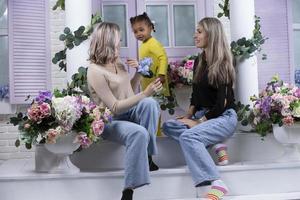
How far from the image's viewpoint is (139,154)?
2.45m

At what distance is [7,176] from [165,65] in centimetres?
151

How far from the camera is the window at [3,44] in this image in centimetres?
427

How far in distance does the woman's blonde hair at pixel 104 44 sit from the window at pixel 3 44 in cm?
183

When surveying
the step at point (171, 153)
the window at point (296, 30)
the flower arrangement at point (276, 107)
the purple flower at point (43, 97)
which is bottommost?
the step at point (171, 153)

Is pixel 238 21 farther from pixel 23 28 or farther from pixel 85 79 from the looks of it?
pixel 23 28

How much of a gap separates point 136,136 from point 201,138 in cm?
46

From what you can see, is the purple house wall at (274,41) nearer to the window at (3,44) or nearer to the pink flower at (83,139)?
the pink flower at (83,139)

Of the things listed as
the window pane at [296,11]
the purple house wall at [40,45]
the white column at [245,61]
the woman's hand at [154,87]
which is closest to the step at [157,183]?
the woman's hand at [154,87]

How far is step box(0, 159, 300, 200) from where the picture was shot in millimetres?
2605

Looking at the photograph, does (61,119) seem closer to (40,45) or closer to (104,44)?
(104,44)

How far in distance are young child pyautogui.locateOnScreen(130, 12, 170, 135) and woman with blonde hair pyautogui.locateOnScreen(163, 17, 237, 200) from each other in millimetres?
417

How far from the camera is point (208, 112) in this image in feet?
9.56

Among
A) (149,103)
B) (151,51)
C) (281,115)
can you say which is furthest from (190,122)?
(151,51)

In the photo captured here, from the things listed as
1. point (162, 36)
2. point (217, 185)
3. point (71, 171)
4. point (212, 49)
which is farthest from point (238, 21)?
point (71, 171)
